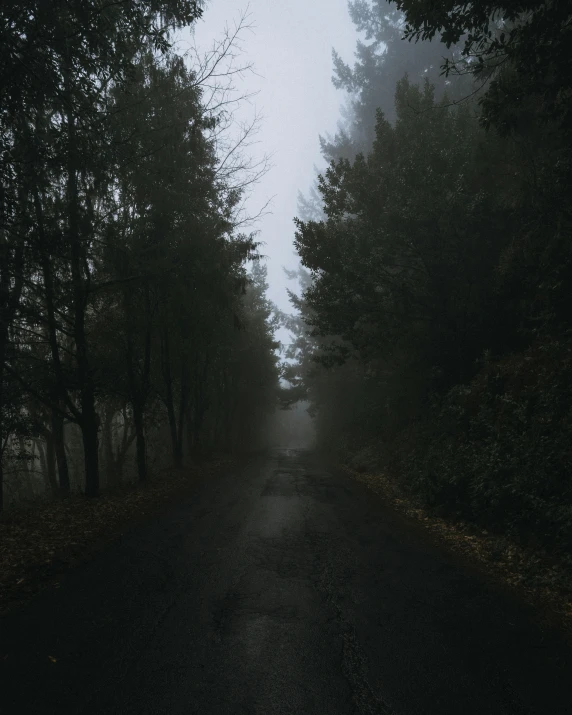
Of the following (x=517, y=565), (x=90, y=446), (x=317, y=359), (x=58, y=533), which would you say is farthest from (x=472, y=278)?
(x=58, y=533)

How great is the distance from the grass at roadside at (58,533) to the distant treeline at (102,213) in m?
1.39

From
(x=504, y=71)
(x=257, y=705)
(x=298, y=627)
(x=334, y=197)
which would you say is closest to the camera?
(x=257, y=705)

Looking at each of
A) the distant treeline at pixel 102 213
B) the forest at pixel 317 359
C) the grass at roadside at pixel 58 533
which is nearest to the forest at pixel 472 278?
the forest at pixel 317 359

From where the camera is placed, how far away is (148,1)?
26.6 ft

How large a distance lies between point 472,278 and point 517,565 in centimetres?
1017

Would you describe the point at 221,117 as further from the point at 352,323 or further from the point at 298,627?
the point at 298,627

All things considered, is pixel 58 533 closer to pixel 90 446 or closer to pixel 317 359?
pixel 90 446

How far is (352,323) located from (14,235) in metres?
11.0

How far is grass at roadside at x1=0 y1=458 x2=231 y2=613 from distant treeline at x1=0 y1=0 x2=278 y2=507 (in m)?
1.39

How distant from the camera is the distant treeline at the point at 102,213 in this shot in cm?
712

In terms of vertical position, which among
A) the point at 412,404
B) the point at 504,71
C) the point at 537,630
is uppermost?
the point at 504,71

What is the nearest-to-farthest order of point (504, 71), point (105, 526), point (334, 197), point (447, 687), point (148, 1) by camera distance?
point (447, 687) < point (148, 1) < point (105, 526) < point (504, 71) < point (334, 197)

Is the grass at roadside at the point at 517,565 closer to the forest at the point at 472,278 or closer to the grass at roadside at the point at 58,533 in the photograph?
the forest at the point at 472,278

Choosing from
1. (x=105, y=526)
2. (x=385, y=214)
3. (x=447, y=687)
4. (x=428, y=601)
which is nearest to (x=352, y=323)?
(x=385, y=214)
